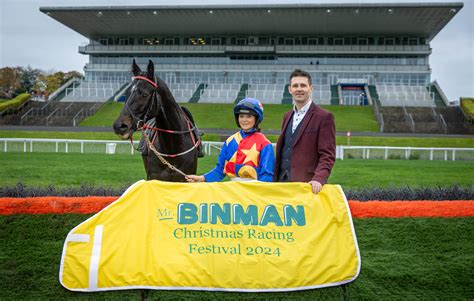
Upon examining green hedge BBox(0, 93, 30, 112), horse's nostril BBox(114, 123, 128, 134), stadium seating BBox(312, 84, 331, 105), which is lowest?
horse's nostril BBox(114, 123, 128, 134)

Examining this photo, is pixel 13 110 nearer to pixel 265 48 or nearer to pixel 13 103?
pixel 13 103

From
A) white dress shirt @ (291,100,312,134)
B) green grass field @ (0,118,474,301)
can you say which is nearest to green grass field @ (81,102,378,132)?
green grass field @ (0,118,474,301)

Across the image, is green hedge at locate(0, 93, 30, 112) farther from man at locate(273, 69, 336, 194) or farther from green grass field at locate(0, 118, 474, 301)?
man at locate(273, 69, 336, 194)

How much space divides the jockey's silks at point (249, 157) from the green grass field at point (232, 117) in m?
27.4

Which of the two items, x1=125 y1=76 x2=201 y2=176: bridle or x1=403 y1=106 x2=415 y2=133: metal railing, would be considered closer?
x1=125 y1=76 x2=201 y2=176: bridle

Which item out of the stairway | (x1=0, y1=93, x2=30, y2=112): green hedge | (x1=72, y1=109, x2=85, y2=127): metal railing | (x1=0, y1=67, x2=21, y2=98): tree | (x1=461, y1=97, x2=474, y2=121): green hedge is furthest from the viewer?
(x1=0, y1=67, x2=21, y2=98): tree

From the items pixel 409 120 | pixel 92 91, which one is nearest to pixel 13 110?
pixel 92 91

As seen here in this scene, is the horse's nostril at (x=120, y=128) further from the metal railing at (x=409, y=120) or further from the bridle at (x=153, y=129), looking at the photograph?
the metal railing at (x=409, y=120)

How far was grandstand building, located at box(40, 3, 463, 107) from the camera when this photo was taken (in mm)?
42000

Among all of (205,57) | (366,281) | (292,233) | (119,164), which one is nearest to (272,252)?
(292,233)

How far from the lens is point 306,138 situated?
365 centimetres

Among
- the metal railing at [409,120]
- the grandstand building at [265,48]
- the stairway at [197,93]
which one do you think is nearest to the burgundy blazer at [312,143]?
the metal railing at [409,120]

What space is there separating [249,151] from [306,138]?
20.3 inches

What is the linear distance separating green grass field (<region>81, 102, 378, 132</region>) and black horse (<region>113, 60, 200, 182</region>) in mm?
26132
